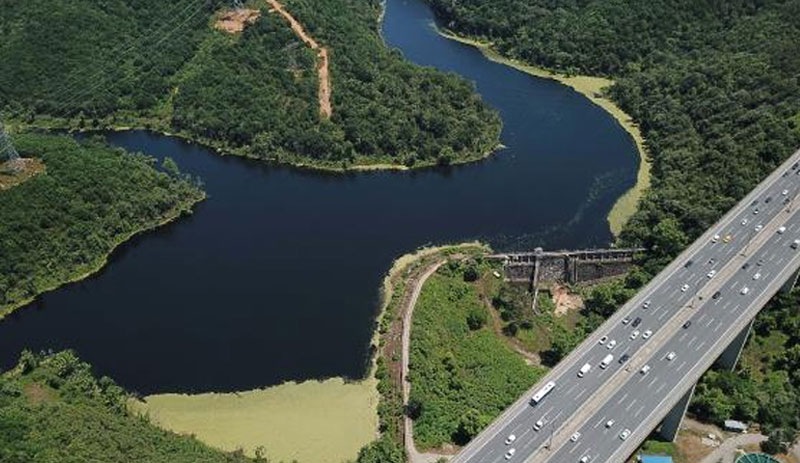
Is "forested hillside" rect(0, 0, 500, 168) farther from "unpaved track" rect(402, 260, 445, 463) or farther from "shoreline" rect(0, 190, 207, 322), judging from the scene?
"unpaved track" rect(402, 260, 445, 463)

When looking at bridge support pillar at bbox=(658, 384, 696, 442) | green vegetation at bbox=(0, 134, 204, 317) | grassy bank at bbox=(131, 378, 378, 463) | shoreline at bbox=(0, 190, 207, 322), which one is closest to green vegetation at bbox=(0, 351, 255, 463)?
grassy bank at bbox=(131, 378, 378, 463)

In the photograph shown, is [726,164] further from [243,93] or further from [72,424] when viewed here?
[72,424]

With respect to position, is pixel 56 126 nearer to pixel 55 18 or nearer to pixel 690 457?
pixel 55 18

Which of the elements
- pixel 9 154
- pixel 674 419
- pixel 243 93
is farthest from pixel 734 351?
pixel 9 154

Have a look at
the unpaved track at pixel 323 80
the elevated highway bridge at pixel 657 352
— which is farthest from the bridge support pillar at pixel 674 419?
the unpaved track at pixel 323 80

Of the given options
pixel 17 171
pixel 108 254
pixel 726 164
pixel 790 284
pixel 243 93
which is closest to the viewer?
pixel 790 284
